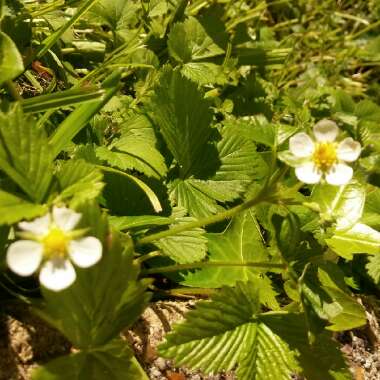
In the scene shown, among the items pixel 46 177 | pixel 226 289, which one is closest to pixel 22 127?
pixel 46 177

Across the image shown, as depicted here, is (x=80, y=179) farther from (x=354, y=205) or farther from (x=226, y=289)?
(x=354, y=205)

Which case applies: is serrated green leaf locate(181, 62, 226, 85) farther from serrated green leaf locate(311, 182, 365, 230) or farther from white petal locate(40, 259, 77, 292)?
white petal locate(40, 259, 77, 292)

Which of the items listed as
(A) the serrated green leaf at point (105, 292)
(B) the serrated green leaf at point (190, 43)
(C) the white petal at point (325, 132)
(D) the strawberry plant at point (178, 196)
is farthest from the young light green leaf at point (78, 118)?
(B) the serrated green leaf at point (190, 43)

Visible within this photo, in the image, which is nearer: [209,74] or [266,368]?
[266,368]

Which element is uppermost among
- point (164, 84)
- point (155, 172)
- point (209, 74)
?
point (209, 74)

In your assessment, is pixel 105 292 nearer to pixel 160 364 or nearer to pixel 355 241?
pixel 160 364

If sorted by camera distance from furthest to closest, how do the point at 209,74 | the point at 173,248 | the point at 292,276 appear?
the point at 209,74
the point at 173,248
the point at 292,276

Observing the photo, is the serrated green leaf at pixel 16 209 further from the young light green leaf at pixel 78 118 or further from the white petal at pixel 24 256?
the young light green leaf at pixel 78 118

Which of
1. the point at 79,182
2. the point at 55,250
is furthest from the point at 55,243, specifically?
the point at 79,182
